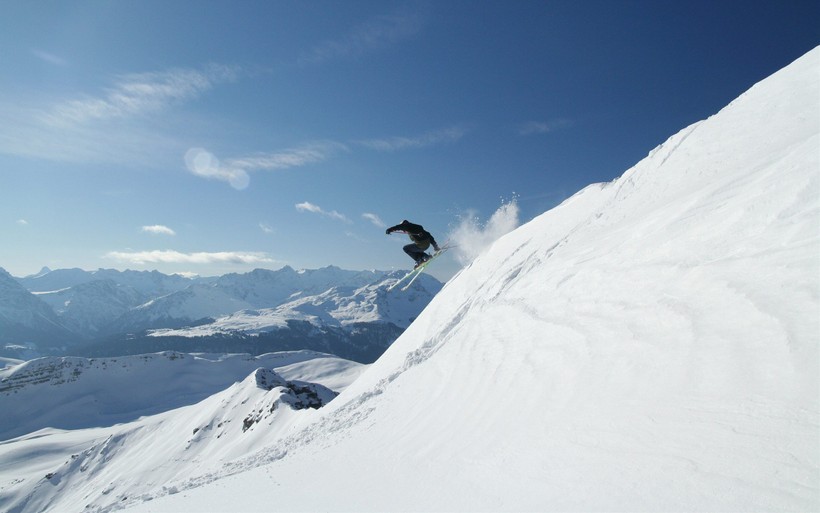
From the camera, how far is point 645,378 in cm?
518

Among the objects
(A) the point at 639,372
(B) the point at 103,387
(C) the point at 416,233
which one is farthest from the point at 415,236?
(B) the point at 103,387

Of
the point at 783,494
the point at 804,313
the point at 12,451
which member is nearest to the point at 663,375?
the point at 804,313

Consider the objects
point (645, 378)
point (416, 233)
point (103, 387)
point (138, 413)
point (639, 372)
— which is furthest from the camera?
point (103, 387)

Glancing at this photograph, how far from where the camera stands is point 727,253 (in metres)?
6.12

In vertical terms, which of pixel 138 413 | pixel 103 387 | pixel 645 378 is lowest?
pixel 138 413

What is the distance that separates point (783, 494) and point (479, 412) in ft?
17.1

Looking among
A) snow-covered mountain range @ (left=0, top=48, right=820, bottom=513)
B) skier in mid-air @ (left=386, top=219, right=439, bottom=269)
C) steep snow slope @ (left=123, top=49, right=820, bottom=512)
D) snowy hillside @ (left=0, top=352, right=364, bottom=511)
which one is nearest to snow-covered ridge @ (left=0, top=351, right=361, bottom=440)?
snowy hillside @ (left=0, top=352, right=364, bottom=511)

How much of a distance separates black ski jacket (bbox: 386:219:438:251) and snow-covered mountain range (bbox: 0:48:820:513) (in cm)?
664

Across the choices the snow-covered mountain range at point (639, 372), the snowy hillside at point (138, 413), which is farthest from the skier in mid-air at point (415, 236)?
the snowy hillside at point (138, 413)

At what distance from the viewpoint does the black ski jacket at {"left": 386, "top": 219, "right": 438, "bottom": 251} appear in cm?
2022

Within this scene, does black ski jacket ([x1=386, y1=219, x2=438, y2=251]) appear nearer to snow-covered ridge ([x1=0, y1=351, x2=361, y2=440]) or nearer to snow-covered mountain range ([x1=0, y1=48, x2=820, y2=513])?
snow-covered mountain range ([x1=0, y1=48, x2=820, y2=513])

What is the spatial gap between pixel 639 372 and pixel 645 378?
0.64 ft

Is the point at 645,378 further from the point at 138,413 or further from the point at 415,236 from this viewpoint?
the point at 138,413

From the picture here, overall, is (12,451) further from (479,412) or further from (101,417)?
(479,412)
